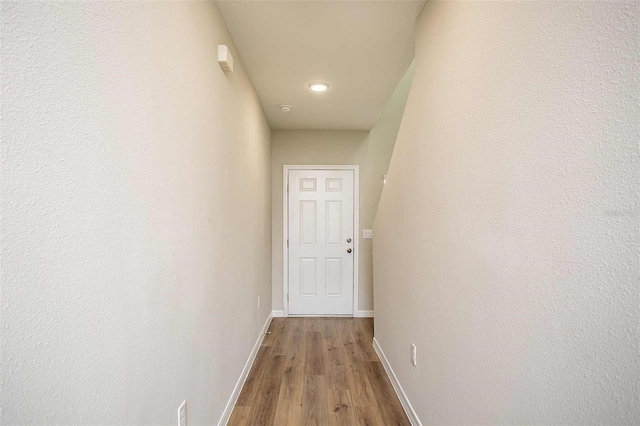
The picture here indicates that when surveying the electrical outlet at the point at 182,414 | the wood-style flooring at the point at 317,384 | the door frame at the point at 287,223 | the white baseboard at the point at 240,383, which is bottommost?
the wood-style flooring at the point at 317,384

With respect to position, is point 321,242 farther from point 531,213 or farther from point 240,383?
point 531,213

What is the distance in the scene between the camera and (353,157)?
3889mm

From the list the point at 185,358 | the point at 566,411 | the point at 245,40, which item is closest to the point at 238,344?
the point at 185,358

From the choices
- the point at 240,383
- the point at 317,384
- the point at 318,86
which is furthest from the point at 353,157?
the point at 240,383

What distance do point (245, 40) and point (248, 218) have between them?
1.30 m

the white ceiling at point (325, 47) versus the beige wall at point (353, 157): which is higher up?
the white ceiling at point (325, 47)

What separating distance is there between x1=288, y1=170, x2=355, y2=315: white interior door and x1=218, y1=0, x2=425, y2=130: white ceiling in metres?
1.09

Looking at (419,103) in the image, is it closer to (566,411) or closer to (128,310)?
(566,411)

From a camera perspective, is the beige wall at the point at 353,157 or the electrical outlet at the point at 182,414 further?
the beige wall at the point at 353,157

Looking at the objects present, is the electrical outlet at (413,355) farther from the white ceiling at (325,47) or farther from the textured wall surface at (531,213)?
the white ceiling at (325,47)

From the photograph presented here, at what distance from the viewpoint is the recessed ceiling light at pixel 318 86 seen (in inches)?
99.5

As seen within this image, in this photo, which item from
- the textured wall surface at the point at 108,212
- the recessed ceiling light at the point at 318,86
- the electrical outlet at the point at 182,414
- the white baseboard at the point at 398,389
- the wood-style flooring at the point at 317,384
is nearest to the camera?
the textured wall surface at the point at 108,212

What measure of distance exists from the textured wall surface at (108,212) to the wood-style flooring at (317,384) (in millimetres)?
515

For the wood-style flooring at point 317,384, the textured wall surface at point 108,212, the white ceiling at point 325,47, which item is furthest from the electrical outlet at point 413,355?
the white ceiling at point 325,47
